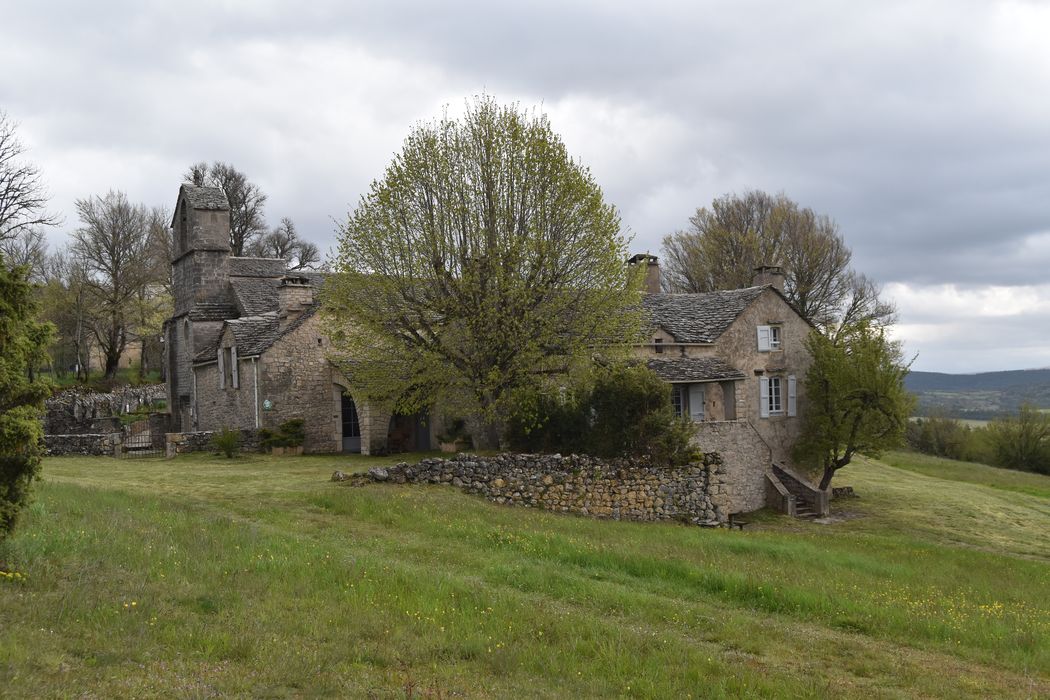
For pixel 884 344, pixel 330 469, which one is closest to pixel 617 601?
pixel 330 469

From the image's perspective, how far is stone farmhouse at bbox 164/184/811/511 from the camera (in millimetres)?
30250

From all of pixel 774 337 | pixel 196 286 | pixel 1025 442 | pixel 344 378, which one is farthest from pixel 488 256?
pixel 1025 442

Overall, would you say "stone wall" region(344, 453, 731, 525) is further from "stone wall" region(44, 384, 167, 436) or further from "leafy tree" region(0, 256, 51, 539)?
"stone wall" region(44, 384, 167, 436)

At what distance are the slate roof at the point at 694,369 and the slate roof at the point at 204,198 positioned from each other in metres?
21.4

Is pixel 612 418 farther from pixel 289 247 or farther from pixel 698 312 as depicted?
pixel 289 247

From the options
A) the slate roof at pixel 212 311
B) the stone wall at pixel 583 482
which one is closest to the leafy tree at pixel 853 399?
the stone wall at pixel 583 482

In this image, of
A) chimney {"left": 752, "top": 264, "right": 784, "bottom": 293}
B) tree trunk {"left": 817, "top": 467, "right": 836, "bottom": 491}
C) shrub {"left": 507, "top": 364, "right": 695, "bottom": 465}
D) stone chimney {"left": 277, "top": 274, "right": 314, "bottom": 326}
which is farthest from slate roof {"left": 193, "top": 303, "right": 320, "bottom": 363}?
tree trunk {"left": 817, "top": 467, "right": 836, "bottom": 491}

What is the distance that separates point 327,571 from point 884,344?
27614mm

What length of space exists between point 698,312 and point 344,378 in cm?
1535

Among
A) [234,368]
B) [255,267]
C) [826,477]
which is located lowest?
[826,477]

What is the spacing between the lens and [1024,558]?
22625mm

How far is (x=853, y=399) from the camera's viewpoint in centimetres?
3166

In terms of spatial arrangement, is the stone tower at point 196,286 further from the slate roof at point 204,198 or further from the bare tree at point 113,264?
the bare tree at point 113,264

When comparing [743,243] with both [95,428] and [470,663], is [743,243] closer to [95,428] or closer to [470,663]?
[95,428]
